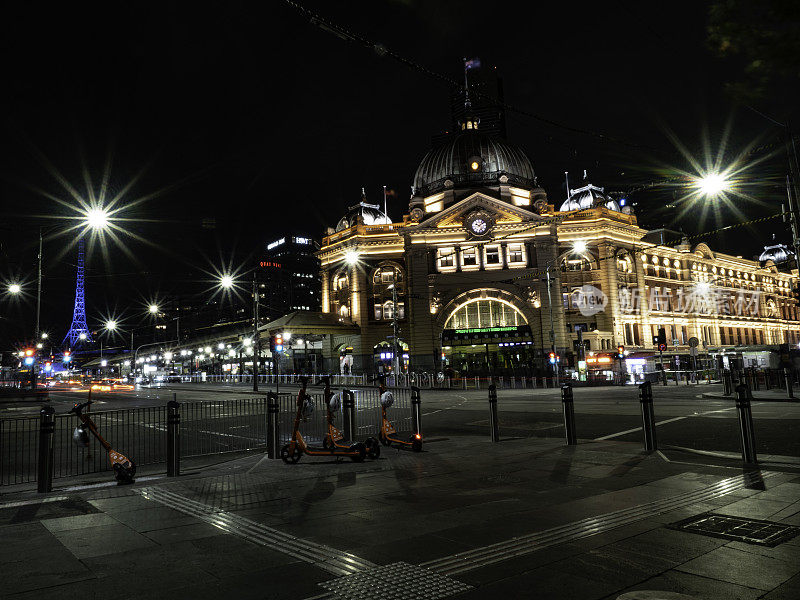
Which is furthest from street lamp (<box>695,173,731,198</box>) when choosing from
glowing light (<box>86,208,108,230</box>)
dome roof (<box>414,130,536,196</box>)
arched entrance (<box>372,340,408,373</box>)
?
dome roof (<box>414,130,536,196</box>)

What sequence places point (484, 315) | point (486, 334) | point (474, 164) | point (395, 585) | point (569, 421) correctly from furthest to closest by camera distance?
point (474, 164)
point (484, 315)
point (486, 334)
point (569, 421)
point (395, 585)

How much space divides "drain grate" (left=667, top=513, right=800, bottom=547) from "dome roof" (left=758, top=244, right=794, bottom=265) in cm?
12335

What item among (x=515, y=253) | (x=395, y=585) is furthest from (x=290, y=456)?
(x=515, y=253)

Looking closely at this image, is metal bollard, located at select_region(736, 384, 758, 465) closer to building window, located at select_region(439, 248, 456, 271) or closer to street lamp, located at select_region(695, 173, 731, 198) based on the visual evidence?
street lamp, located at select_region(695, 173, 731, 198)

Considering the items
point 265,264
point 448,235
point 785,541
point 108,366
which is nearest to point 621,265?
point 448,235

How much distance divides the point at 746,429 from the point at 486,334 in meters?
49.7

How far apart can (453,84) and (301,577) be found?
542 inches

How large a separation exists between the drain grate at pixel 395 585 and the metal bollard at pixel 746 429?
6922 millimetres

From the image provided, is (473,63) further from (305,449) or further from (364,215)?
(305,449)

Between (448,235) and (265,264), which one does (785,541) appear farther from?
(265,264)

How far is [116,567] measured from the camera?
15.8 feet

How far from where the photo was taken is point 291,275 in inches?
6954

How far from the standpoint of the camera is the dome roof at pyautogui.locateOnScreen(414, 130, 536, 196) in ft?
221

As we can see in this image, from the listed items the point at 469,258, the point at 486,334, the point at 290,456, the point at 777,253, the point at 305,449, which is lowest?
the point at 290,456
